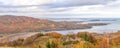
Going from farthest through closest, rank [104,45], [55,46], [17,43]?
[17,43]
[55,46]
[104,45]

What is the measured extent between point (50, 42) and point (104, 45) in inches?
393

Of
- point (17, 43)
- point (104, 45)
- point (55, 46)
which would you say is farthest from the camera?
point (17, 43)

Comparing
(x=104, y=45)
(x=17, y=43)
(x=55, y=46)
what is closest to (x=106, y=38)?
(x=104, y=45)

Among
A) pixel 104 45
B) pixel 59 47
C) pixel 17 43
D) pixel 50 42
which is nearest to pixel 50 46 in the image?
pixel 50 42

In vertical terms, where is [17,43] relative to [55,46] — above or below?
below

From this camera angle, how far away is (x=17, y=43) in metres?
188

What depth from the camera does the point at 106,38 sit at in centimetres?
4866

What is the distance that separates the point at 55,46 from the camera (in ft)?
165

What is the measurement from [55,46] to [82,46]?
5.19 meters

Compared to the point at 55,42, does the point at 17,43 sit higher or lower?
lower

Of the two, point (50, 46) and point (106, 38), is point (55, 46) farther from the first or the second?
point (106, 38)

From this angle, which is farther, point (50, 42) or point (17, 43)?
point (17, 43)

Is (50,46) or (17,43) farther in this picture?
(17,43)

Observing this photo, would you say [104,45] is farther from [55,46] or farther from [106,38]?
[55,46]
